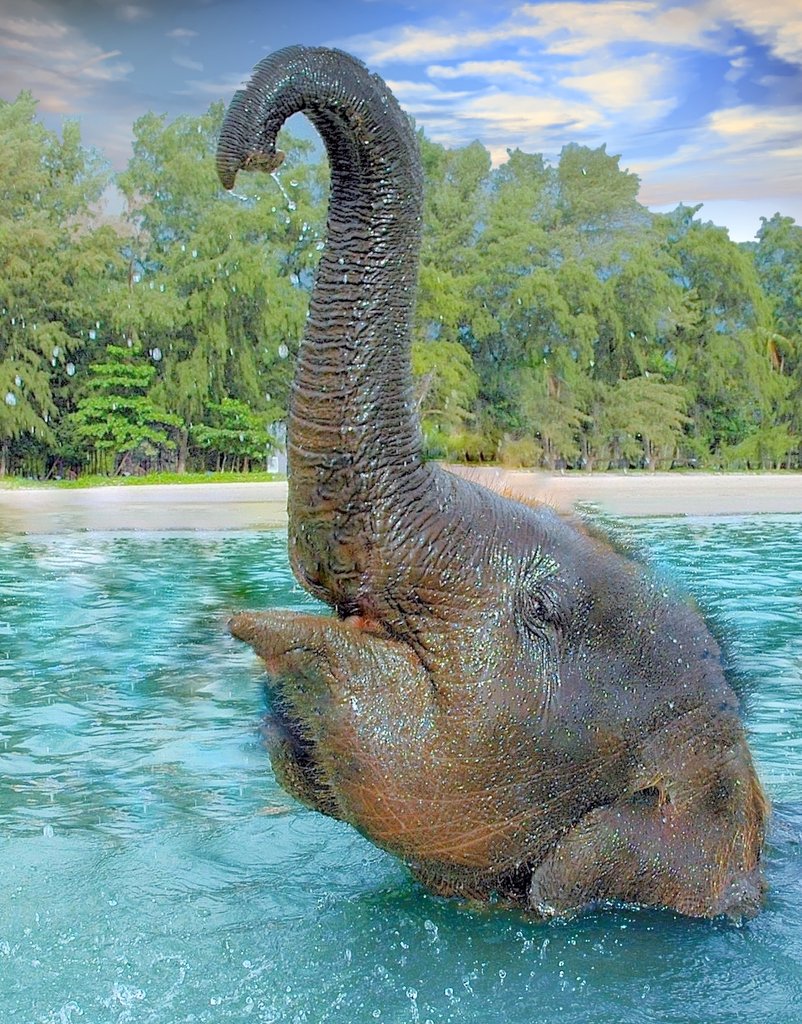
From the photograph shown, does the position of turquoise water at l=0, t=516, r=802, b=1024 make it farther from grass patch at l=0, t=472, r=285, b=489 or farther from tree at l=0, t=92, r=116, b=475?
tree at l=0, t=92, r=116, b=475

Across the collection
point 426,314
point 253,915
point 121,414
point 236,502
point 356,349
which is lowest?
point 253,915

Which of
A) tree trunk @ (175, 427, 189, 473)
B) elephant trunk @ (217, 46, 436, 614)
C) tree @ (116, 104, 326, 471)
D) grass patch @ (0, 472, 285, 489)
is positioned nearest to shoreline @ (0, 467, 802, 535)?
grass patch @ (0, 472, 285, 489)

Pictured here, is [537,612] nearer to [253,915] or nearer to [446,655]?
[446,655]

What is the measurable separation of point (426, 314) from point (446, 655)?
38.7 m

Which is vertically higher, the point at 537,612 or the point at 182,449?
the point at 182,449

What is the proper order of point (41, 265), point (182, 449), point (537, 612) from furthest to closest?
point (182, 449), point (41, 265), point (537, 612)

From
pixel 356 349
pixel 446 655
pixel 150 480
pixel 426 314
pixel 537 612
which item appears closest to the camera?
pixel 356 349

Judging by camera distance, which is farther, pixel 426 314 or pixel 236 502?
pixel 426 314

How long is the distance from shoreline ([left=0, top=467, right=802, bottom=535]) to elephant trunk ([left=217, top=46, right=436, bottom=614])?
44.8ft

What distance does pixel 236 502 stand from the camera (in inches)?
989

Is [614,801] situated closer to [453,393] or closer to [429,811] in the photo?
[429,811]

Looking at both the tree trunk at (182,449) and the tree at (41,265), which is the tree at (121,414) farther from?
the tree at (41,265)

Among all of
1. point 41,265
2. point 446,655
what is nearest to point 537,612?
point 446,655

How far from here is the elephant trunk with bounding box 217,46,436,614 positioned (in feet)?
10.4
